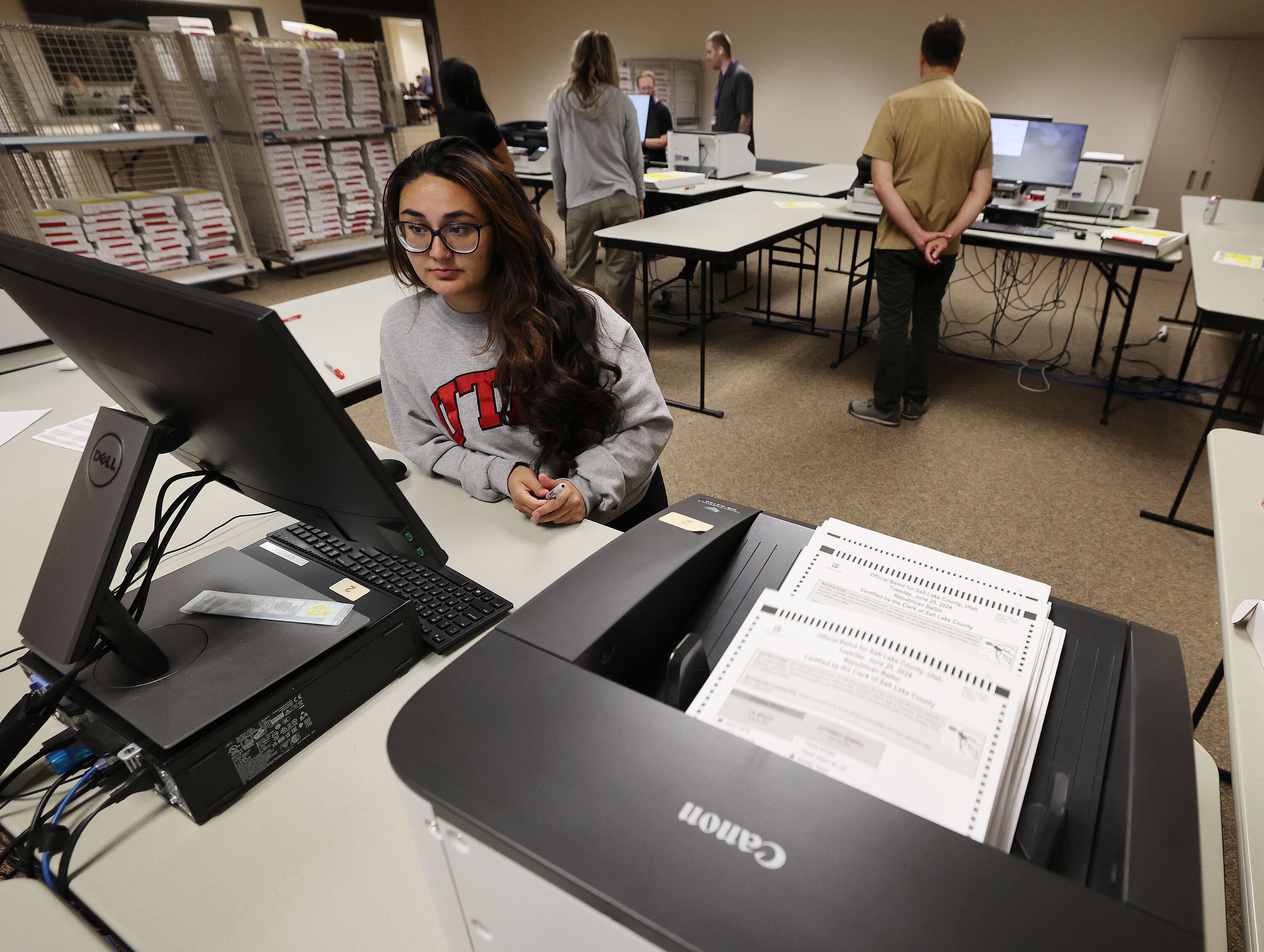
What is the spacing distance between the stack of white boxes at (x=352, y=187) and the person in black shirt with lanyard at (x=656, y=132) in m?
2.08

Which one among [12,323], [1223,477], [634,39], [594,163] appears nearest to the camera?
[1223,477]

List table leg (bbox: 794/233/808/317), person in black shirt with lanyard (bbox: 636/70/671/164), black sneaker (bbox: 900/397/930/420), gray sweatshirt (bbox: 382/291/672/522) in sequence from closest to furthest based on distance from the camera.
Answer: gray sweatshirt (bbox: 382/291/672/522)
black sneaker (bbox: 900/397/930/420)
table leg (bbox: 794/233/808/317)
person in black shirt with lanyard (bbox: 636/70/671/164)

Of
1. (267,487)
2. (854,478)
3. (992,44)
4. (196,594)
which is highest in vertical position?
(992,44)

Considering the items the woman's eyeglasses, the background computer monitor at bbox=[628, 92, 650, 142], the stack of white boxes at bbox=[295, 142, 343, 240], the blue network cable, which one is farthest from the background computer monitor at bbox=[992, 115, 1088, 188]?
the stack of white boxes at bbox=[295, 142, 343, 240]

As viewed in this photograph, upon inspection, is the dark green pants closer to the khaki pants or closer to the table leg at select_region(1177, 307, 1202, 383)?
the table leg at select_region(1177, 307, 1202, 383)

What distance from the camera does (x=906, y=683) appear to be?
50 centimetres

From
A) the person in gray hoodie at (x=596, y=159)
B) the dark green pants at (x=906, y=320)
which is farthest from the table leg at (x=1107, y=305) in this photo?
the person in gray hoodie at (x=596, y=159)

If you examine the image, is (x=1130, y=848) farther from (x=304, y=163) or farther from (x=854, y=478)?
(x=304, y=163)

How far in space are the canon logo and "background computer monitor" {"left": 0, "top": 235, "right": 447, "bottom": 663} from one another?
38 centimetres

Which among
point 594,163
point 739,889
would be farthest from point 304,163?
point 739,889

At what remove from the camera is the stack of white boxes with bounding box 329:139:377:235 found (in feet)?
16.2

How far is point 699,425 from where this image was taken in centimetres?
304

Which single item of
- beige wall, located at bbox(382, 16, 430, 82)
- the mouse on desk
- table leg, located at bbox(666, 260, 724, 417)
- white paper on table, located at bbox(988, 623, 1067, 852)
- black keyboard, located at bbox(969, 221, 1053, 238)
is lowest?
table leg, located at bbox(666, 260, 724, 417)

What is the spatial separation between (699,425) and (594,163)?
1.46 metres
